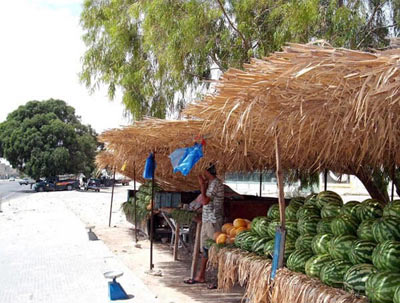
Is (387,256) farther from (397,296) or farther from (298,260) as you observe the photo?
(298,260)

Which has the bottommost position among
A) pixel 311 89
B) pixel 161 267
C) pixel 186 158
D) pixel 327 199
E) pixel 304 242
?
pixel 161 267

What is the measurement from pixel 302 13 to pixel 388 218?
604 centimetres

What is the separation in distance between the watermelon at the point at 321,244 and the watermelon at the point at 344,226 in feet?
0.30

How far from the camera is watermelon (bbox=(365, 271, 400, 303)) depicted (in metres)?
3.37

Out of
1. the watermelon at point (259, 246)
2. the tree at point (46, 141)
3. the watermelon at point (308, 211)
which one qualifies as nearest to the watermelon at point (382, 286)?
the watermelon at point (308, 211)

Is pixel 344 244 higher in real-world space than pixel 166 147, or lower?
lower

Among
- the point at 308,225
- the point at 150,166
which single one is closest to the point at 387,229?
the point at 308,225

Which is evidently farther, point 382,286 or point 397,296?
point 382,286

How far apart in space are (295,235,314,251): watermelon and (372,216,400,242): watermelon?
80 cm

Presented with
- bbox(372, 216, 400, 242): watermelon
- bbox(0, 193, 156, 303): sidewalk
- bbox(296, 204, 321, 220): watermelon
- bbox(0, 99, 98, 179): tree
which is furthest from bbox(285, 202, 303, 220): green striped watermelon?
bbox(0, 99, 98, 179): tree

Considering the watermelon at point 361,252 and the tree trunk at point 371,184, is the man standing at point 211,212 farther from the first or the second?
the tree trunk at point 371,184

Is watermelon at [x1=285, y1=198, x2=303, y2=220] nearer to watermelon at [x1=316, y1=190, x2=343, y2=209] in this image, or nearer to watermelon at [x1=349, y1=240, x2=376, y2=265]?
watermelon at [x1=316, y1=190, x2=343, y2=209]

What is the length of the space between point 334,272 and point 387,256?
0.52 metres

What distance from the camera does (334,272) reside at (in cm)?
391
